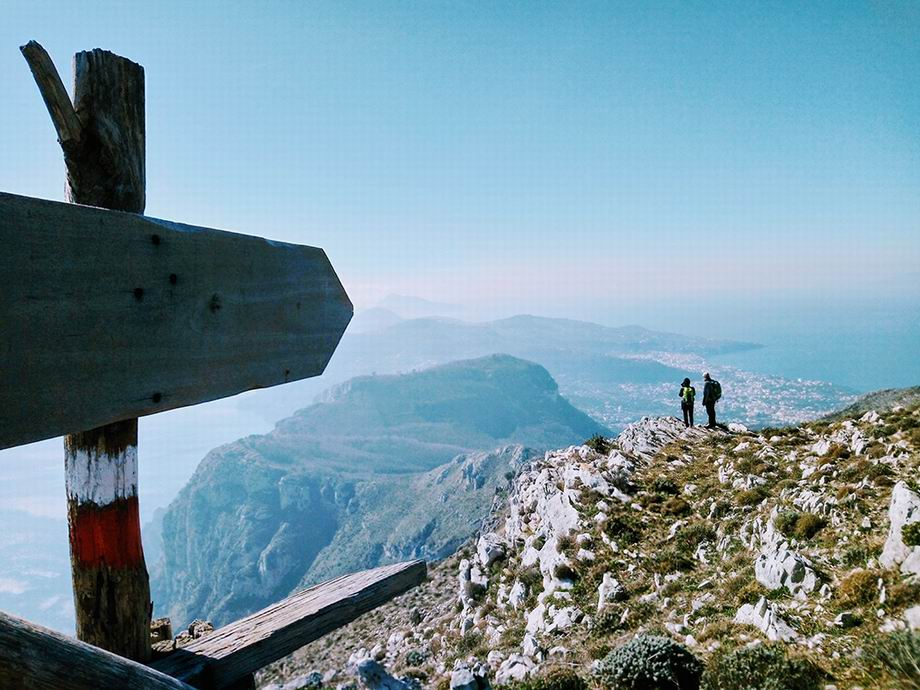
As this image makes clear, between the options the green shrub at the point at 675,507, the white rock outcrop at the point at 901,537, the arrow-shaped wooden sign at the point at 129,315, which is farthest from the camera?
the green shrub at the point at 675,507

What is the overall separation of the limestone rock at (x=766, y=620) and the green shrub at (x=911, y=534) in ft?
7.19

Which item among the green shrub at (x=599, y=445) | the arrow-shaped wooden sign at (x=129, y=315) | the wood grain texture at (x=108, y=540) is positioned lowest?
the green shrub at (x=599, y=445)

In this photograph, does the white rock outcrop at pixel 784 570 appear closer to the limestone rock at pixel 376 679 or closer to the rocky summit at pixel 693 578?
the rocky summit at pixel 693 578

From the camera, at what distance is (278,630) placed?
248 cm

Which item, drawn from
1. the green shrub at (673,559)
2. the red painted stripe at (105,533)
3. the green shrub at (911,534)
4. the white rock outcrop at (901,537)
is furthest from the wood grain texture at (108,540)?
the green shrub at (673,559)

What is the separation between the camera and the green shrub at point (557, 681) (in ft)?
26.0

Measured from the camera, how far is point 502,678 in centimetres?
1033

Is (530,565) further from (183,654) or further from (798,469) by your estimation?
(183,654)

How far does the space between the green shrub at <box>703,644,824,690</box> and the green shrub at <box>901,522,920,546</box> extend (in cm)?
286

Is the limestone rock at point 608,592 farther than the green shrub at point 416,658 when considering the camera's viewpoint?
No

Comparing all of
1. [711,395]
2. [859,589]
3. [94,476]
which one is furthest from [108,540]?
[711,395]

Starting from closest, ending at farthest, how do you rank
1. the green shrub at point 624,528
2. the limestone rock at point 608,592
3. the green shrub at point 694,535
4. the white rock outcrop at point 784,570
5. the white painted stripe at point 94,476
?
the white painted stripe at point 94,476
the white rock outcrop at point 784,570
the limestone rock at point 608,592
the green shrub at point 694,535
the green shrub at point 624,528

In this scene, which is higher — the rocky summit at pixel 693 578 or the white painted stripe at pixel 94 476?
the white painted stripe at pixel 94 476

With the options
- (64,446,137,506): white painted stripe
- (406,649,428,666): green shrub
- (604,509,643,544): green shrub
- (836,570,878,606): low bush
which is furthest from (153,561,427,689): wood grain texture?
(406,649,428,666): green shrub
